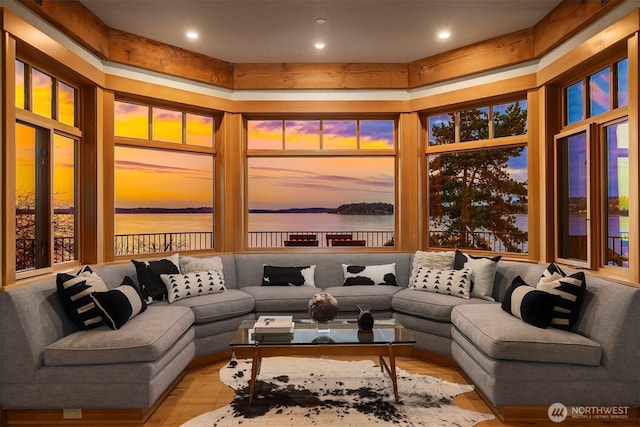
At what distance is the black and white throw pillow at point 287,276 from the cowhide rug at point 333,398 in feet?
3.09

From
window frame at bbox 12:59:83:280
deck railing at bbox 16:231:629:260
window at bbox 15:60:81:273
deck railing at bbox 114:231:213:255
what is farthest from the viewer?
deck railing at bbox 114:231:213:255

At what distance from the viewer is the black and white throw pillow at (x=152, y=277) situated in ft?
12.9

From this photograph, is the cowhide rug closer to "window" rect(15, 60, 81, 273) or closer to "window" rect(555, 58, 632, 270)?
"window" rect(555, 58, 632, 270)

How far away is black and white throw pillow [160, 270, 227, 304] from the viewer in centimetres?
401

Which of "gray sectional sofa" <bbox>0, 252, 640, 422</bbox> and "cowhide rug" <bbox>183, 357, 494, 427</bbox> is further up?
"gray sectional sofa" <bbox>0, 252, 640, 422</bbox>

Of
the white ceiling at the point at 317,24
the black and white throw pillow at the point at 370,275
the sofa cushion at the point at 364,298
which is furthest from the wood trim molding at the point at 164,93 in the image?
the sofa cushion at the point at 364,298

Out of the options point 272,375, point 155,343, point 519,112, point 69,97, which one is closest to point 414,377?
point 272,375

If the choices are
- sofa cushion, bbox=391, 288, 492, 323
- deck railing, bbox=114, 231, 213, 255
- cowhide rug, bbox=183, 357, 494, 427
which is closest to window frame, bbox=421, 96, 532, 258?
sofa cushion, bbox=391, 288, 492, 323

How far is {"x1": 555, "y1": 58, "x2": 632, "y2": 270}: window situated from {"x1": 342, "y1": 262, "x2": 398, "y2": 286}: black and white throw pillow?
169cm

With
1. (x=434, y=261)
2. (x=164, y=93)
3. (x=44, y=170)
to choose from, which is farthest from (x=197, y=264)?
(x=434, y=261)

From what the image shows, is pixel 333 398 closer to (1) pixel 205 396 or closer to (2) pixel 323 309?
(2) pixel 323 309

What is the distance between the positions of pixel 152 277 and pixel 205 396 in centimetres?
130

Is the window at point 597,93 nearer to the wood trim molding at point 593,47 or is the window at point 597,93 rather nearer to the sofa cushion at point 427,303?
the wood trim molding at point 593,47

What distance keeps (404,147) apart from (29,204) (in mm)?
3898
